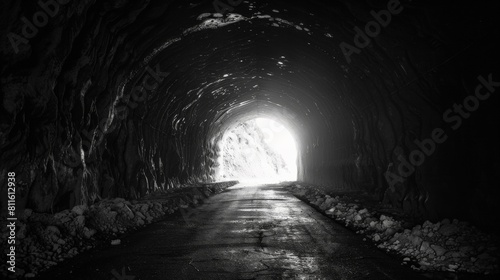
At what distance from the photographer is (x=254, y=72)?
1443 centimetres

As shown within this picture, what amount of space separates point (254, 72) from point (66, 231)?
398 inches

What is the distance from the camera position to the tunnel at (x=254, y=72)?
536 cm

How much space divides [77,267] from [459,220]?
230 inches

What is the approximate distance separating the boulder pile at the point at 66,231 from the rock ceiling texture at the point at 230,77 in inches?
18.4

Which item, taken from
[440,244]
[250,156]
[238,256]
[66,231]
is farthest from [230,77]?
[250,156]

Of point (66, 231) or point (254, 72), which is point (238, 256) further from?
point (254, 72)

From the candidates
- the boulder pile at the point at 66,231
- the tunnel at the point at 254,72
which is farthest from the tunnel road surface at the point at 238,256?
the tunnel at the point at 254,72

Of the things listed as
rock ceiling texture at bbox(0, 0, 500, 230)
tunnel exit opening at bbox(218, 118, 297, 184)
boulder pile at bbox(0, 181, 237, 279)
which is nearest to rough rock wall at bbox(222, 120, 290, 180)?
tunnel exit opening at bbox(218, 118, 297, 184)

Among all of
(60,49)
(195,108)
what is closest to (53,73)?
(60,49)

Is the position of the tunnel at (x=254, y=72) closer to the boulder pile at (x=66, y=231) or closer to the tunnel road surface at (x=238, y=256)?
the boulder pile at (x=66, y=231)

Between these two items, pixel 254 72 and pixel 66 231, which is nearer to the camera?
pixel 66 231

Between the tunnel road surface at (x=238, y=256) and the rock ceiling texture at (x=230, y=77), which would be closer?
the tunnel road surface at (x=238, y=256)

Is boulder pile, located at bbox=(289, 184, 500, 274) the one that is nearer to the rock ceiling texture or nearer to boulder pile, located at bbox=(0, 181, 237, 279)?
the rock ceiling texture

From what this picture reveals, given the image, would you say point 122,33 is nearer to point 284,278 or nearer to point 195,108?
point 284,278
